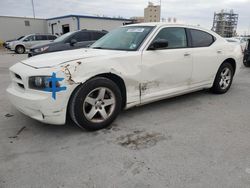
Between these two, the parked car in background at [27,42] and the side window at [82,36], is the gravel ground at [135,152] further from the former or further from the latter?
the parked car in background at [27,42]

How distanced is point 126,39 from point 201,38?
1.65 metres

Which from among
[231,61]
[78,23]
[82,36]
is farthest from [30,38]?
[231,61]

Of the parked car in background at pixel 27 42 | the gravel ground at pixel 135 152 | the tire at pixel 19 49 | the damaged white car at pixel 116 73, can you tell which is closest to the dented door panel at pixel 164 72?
the damaged white car at pixel 116 73

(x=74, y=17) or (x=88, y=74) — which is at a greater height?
(x=74, y=17)

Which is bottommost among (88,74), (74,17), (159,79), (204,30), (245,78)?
(245,78)

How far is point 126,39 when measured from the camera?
3668mm

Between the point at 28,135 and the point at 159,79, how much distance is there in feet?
7.27

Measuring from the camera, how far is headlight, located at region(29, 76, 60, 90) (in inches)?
101

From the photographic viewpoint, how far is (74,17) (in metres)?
24.8

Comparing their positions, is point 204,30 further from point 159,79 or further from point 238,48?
point 159,79

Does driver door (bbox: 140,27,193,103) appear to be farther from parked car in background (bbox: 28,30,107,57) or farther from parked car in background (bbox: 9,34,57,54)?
parked car in background (bbox: 9,34,57,54)

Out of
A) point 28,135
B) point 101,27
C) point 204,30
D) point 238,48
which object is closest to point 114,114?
point 28,135

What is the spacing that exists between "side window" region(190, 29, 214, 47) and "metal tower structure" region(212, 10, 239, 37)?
53.7 m

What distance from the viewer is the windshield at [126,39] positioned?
3439 mm
